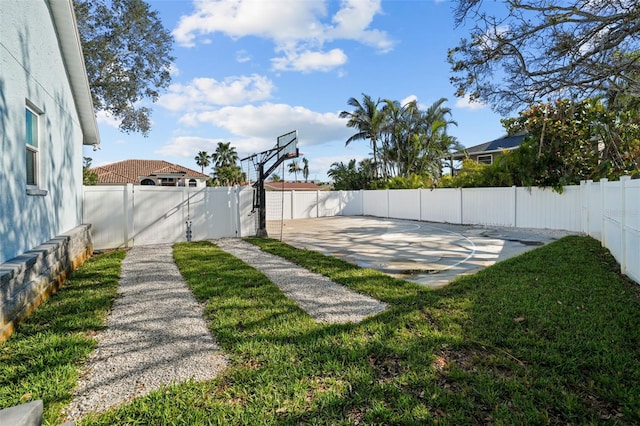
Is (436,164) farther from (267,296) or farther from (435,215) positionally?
(267,296)

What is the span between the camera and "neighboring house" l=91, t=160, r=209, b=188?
1253 inches

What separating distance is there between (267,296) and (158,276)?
2529mm

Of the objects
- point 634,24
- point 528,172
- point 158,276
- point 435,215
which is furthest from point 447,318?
point 435,215

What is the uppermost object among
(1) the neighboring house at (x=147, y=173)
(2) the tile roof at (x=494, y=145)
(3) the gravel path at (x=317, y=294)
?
(2) the tile roof at (x=494, y=145)

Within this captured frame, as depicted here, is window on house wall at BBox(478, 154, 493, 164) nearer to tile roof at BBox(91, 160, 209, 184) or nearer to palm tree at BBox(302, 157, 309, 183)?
tile roof at BBox(91, 160, 209, 184)

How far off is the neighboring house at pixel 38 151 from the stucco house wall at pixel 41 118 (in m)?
0.01

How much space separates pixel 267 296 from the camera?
202 inches

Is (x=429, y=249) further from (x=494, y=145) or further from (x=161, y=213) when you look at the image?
(x=494, y=145)

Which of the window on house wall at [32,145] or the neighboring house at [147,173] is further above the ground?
the neighboring house at [147,173]

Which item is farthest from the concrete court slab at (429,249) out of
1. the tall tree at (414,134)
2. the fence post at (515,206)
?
the tall tree at (414,134)

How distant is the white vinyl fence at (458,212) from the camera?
20.1 feet

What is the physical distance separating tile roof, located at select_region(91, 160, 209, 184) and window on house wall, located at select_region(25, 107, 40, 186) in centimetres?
2873

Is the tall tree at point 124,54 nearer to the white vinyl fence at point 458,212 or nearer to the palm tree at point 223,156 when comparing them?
the white vinyl fence at point 458,212

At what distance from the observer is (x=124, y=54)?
1438cm
